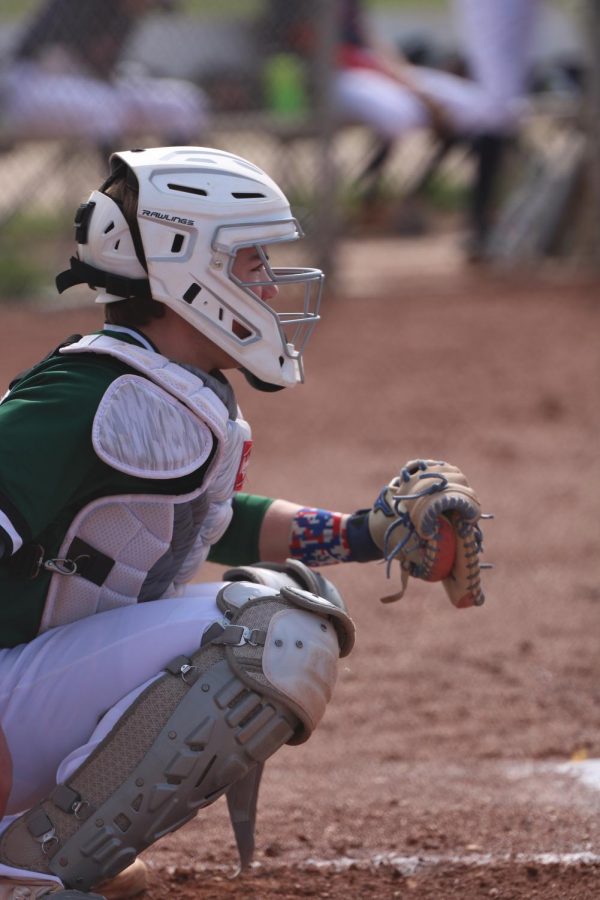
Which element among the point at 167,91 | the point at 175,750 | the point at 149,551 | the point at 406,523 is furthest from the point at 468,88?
the point at 175,750

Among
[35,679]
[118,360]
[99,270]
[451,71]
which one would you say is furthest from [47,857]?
[451,71]

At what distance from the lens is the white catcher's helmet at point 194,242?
2516 mm

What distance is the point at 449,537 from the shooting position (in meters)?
2.71

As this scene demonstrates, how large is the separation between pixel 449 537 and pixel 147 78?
274 inches

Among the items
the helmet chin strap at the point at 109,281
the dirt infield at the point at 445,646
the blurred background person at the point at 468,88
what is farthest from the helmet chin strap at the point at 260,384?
the blurred background person at the point at 468,88

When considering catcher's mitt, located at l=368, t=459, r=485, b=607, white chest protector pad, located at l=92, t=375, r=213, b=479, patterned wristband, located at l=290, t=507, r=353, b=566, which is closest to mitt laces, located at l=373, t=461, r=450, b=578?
catcher's mitt, located at l=368, t=459, r=485, b=607

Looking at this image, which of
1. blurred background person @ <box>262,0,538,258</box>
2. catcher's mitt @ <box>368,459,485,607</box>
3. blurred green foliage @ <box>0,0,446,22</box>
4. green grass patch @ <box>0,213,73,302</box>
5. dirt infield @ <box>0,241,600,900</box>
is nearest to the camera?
catcher's mitt @ <box>368,459,485,607</box>

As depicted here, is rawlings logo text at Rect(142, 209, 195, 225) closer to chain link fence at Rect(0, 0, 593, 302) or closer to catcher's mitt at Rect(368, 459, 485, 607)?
catcher's mitt at Rect(368, 459, 485, 607)

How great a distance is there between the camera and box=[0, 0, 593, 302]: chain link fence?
28.7 feet

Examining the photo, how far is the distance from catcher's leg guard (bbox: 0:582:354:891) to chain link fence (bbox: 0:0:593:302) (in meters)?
6.79

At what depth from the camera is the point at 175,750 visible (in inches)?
92.7

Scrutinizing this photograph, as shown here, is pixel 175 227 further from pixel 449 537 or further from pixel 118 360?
pixel 449 537

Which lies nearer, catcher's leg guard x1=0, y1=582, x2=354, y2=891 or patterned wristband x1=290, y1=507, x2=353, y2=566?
catcher's leg guard x1=0, y1=582, x2=354, y2=891

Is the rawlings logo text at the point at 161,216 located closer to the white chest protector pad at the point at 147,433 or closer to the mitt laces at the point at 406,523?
the white chest protector pad at the point at 147,433
